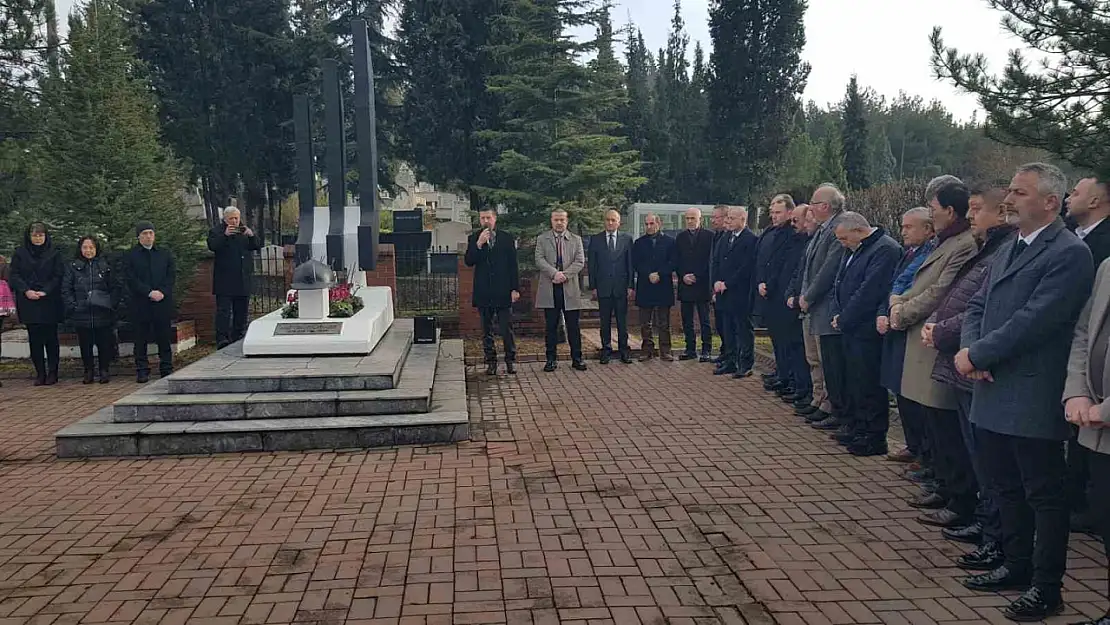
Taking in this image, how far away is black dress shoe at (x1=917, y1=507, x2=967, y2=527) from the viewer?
4.22 metres

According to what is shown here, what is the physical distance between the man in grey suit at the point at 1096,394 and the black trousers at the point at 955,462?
1.25m

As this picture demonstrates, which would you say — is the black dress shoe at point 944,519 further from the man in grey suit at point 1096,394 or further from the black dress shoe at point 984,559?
the man in grey suit at point 1096,394

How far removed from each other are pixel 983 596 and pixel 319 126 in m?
22.6

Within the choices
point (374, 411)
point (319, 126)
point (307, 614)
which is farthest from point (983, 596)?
point (319, 126)

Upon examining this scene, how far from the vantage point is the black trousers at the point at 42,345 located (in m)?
8.77

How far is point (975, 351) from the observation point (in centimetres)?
331

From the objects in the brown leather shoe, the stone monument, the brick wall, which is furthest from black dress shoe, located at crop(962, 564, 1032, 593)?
the brick wall

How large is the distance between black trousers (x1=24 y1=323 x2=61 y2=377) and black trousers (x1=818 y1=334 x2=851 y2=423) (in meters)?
8.29

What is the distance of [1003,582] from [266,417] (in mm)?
5170

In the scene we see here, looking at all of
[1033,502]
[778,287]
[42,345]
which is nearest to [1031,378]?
[1033,502]

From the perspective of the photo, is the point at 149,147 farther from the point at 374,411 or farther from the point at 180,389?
the point at 374,411

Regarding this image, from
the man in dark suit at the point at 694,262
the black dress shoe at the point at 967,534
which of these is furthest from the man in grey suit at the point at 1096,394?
the man in dark suit at the point at 694,262

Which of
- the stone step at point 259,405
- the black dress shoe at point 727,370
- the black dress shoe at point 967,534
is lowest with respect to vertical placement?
the black dress shoe at point 967,534

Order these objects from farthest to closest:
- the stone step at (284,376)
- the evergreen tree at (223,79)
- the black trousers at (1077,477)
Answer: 1. the evergreen tree at (223,79)
2. the stone step at (284,376)
3. the black trousers at (1077,477)
